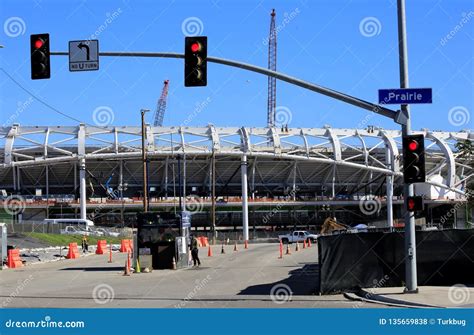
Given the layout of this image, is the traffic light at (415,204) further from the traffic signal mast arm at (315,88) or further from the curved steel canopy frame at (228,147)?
the curved steel canopy frame at (228,147)

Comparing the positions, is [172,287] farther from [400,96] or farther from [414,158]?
[400,96]

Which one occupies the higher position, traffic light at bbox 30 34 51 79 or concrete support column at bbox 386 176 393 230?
traffic light at bbox 30 34 51 79

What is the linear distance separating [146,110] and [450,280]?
36.9 metres

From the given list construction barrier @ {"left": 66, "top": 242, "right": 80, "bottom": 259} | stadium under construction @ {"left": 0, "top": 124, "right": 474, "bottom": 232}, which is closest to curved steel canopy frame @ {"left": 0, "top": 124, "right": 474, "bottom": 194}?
stadium under construction @ {"left": 0, "top": 124, "right": 474, "bottom": 232}

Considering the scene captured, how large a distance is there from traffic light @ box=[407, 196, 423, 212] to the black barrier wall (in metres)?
2.21

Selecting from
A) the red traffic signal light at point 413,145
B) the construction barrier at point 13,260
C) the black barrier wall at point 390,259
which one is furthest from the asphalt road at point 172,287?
the red traffic signal light at point 413,145

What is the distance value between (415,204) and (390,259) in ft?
9.16

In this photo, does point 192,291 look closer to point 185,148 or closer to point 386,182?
point 185,148

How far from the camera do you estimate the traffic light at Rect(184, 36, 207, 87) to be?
1847 centimetres

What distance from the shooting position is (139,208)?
111m

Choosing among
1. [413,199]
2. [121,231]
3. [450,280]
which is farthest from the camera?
[121,231]

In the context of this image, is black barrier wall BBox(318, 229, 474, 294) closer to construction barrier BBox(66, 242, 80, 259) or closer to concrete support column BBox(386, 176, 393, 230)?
construction barrier BBox(66, 242, 80, 259)
